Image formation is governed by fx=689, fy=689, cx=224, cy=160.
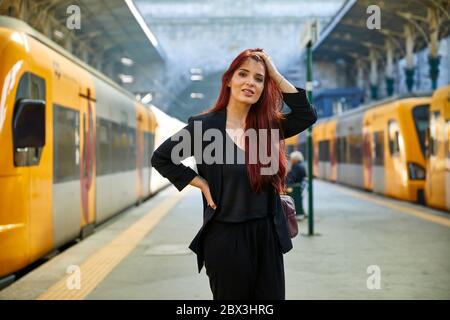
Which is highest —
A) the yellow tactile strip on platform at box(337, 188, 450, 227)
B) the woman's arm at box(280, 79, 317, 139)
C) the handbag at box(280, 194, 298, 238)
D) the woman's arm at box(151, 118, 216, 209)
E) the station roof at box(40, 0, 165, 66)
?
the station roof at box(40, 0, 165, 66)

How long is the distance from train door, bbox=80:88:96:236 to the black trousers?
7146 millimetres

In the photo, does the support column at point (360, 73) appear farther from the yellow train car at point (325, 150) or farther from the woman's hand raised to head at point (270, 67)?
the woman's hand raised to head at point (270, 67)

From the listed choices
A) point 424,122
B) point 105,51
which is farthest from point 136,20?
point 424,122

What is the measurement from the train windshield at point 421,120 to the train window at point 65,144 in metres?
9.29

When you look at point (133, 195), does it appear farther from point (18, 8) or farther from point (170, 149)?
point (170, 149)

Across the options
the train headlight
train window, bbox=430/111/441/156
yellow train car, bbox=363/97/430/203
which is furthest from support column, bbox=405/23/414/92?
train window, bbox=430/111/441/156

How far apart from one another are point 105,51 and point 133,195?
18.6 meters

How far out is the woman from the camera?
292 centimetres

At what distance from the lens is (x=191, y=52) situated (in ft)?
148

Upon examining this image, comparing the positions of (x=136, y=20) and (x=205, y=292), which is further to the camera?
(x=136, y=20)

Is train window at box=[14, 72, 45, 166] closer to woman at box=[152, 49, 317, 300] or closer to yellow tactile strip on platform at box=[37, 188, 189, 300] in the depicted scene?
yellow tactile strip on platform at box=[37, 188, 189, 300]

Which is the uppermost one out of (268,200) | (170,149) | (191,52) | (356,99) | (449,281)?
(191,52)

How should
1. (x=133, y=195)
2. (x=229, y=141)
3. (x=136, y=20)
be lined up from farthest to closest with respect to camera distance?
(x=136, y=20) → (x=133, y=195) → (x=229, y=141)

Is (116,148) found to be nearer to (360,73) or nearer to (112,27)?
(112,27)
